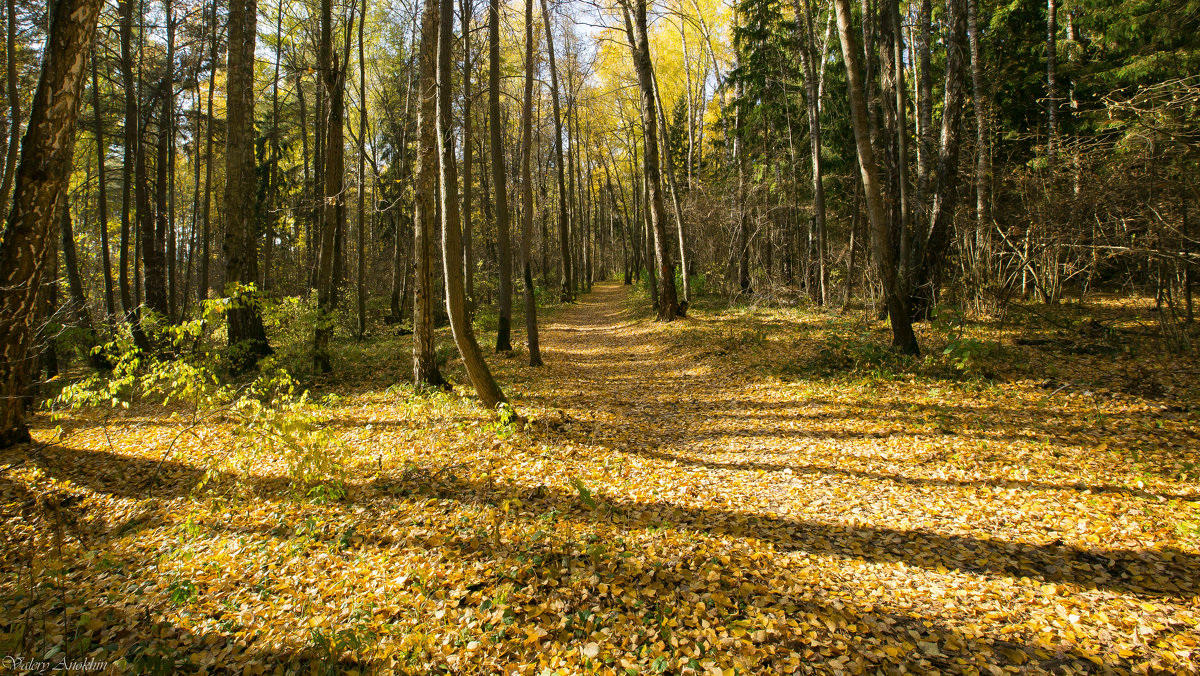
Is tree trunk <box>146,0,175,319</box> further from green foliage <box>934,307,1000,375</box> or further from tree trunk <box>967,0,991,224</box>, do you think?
tree trunk <box>967,0,991,224</box>

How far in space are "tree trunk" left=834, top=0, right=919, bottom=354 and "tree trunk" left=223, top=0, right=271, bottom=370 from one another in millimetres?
10651

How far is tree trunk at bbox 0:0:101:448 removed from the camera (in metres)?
5.02

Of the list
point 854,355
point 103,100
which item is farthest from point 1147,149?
point 103,100

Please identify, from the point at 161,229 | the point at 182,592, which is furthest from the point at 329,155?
the point at 182,592

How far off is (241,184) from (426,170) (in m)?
5.16

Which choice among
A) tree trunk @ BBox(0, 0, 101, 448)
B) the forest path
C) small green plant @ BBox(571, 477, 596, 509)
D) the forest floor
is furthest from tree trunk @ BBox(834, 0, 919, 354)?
tree trunk @ BBox(0, 0, 101, 448)

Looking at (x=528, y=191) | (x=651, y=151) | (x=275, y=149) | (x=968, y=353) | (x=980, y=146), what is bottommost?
(x=968, y=353)

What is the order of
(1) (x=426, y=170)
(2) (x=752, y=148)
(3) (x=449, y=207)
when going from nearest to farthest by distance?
(3) (x=449, y=207) < (1) (x=426, y=170) < (2) (x=752, y=148)

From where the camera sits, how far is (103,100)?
15.6 m

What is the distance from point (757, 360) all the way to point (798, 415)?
2707 mm

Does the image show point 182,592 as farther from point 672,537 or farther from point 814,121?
point 814,121

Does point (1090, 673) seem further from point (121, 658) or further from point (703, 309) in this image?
point (703, 309)

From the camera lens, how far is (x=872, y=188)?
800 centimetres

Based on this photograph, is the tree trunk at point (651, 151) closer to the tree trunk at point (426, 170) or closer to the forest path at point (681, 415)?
the forest path at point (681, 415)
